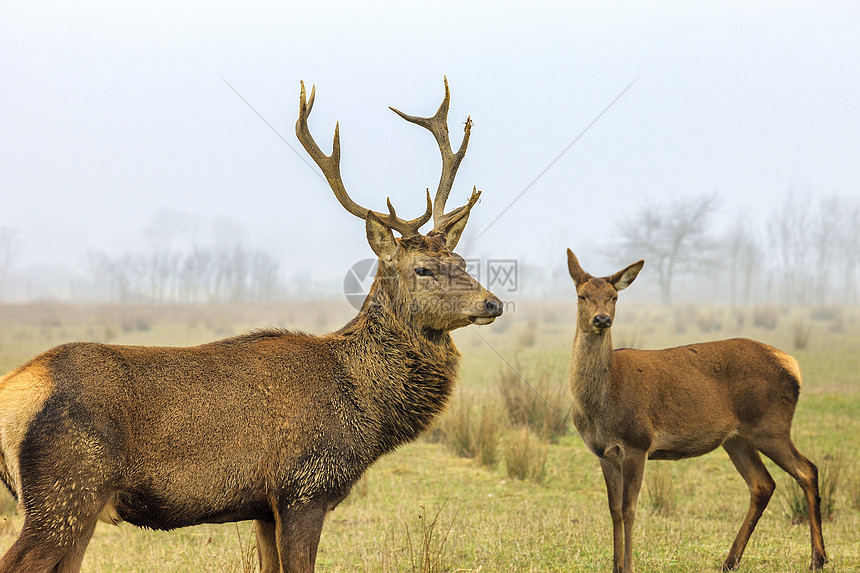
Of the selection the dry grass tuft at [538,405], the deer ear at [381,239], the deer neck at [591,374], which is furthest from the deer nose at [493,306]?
the dry grass tuft at [538,405]

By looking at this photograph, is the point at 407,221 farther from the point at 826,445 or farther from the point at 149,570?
the point at 826,445

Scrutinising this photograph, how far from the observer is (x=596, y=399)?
6965mm

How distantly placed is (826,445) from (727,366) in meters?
5.90

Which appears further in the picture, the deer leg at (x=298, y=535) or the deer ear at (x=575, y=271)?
the deer ear at (x=575, y=271)

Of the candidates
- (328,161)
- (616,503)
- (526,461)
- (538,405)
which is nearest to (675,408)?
(616,503)

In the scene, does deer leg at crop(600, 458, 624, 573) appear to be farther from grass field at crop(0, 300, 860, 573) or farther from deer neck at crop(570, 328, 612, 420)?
deer neck at crop(570, 328, 612, 420)

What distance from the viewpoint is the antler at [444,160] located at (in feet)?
20.0

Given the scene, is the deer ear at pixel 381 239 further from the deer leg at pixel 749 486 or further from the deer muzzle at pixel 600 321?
the deer leg at pixel 749 486

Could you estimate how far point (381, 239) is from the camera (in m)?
5.44

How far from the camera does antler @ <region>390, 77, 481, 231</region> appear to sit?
6102 millimetres

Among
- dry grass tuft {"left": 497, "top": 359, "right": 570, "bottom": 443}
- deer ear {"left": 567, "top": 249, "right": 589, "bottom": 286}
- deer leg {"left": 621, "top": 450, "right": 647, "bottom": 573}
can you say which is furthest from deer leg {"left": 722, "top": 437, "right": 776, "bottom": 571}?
dry grass tuft {"left": 497, "top": 359, "right": 570, "bottom": 443}

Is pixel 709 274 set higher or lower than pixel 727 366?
lower

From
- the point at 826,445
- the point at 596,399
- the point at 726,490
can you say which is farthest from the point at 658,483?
the point at 826,445

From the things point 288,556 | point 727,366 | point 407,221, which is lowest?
point 288,556
